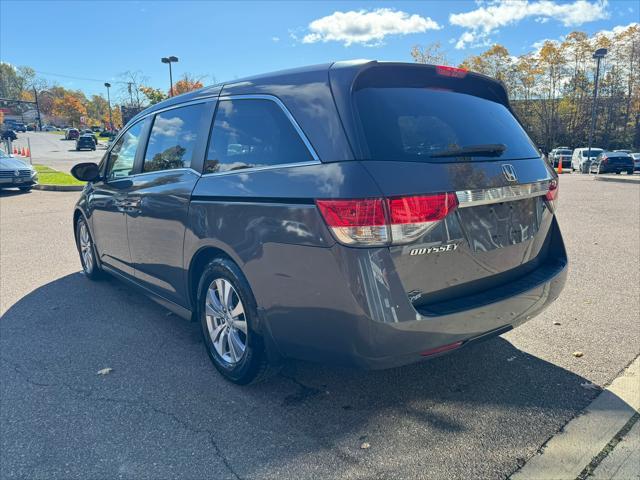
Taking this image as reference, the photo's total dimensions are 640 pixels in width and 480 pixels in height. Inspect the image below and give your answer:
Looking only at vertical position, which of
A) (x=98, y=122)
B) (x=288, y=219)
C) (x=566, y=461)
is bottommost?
(x=566, y=461)

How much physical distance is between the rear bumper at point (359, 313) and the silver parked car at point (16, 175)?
585 inches

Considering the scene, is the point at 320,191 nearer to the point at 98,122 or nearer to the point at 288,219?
the point at 288,219

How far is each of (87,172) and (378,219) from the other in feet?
12.3

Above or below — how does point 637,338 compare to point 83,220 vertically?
below

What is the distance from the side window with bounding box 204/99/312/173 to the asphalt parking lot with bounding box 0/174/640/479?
1.35 metres

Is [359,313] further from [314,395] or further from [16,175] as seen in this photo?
[16,175]

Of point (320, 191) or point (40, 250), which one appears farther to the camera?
point (40, 250)

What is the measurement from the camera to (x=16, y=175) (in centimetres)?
1457

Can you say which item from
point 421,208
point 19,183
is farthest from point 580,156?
point 421,208

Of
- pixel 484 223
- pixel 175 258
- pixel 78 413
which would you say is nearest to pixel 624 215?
pixel 484 223

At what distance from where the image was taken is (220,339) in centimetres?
325

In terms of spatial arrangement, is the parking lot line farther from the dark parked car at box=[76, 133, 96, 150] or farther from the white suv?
the dark parked car at box=[76, 133, 96, 150]

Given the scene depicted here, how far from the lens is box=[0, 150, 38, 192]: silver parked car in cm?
1442

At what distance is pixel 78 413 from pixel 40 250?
516cm
